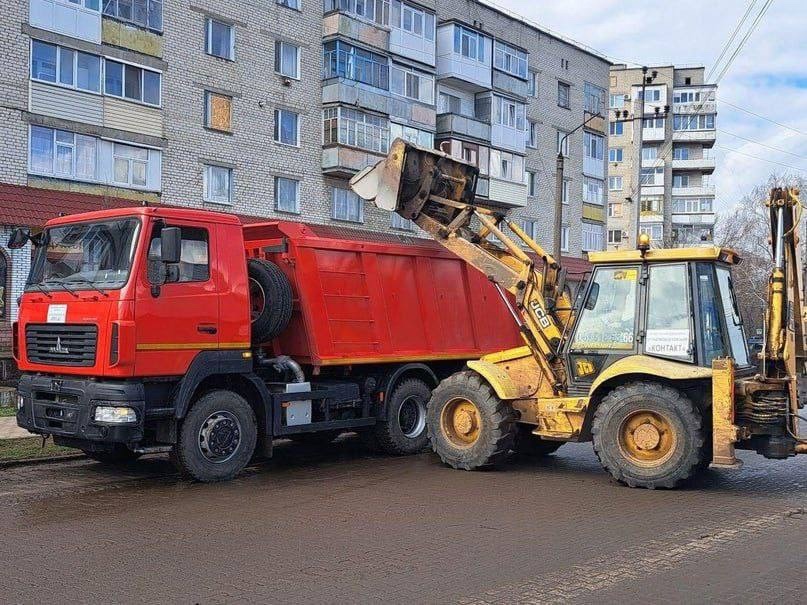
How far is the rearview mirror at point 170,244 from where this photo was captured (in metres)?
9.13

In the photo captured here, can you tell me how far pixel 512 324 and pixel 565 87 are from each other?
117 ft

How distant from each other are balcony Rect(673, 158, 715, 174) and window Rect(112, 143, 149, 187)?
60607mm

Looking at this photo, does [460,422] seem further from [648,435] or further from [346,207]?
[346,207]

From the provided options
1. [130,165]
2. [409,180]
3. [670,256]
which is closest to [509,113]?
[130,165]

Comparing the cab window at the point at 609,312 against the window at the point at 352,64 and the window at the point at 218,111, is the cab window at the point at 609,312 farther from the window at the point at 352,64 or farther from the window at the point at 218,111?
the window at the point at 352,64

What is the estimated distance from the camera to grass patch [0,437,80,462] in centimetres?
1122

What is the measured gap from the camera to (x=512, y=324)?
1424cm

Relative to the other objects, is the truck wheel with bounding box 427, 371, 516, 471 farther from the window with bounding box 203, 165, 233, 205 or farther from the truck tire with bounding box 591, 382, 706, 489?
the window with bounding box 203, 165, 233, 205

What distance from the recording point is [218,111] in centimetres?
3005

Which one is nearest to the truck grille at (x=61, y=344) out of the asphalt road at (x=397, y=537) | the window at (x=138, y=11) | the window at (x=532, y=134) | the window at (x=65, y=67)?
the asphalt road at (x=397, y=537)

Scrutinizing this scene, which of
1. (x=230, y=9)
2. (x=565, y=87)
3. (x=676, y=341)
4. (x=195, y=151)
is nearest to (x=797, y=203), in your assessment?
(x=676, y=341)

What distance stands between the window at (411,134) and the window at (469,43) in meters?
4.49

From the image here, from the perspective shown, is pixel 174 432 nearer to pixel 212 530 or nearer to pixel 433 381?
pixel 212 530

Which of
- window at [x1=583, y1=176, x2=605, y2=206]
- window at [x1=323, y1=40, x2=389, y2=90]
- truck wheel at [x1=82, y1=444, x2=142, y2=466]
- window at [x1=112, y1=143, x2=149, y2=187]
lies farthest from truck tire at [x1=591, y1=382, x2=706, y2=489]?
window at [x1=583, y1=176, x2=605, y2=206]
